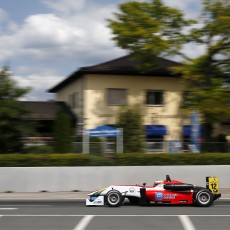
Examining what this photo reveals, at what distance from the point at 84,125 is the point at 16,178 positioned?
12.7 meters

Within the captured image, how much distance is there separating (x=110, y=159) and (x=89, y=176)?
4.27 feet

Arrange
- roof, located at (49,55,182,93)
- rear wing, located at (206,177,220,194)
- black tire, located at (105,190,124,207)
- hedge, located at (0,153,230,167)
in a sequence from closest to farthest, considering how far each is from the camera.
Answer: black tire, located at (105,190,124,207)
rear wing, located at (206,177,220,194)
hedge, located at (0,153,230,167)
roof, located at (49,55,182,93)

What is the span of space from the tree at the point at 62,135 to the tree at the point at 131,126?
394 cm

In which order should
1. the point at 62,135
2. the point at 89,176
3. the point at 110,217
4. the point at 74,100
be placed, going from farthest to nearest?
the point at 74,100 < the point at 62,135 < the point at 89,176 < the point at 110,217

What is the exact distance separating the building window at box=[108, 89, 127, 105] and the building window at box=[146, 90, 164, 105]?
5.75 feet

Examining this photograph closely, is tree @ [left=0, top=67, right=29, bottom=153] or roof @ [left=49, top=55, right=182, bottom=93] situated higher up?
roof @ [left=49, top=55, right=182, bottom=93]

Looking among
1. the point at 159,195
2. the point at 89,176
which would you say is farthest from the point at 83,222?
the point at 89,176

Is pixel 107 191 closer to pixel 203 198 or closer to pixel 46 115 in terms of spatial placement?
pixel 203 198

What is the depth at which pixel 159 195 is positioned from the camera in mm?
14133

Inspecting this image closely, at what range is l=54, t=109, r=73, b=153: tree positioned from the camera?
79.5 ft

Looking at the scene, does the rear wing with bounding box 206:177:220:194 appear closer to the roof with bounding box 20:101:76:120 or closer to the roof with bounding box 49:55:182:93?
the roof with bounding box 49:55:182:93

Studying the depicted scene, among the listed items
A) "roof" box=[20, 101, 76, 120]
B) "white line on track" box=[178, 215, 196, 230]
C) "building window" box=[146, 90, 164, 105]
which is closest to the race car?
"white line on track" box=[178, 215, 196, 230]

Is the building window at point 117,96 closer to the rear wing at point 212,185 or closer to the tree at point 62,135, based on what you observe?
the tree at point 62,135

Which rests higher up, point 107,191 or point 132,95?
point 132,95
